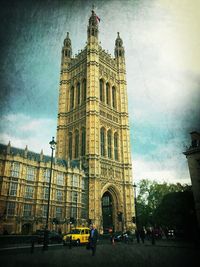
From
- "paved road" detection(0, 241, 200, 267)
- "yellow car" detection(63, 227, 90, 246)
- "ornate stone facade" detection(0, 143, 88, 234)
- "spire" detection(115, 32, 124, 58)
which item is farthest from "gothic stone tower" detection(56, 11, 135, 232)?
"paved road" detection(0, 241, 200, 267)

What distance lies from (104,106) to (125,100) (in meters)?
7.22

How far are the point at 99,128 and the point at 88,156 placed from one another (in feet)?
21.4

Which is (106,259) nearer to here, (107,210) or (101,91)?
(107,210)

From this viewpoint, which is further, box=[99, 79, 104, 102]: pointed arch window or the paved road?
box=[99, 79, 104, 102]: pointed arch window

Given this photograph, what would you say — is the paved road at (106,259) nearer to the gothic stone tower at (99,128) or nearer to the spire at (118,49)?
the gothic stone tower at (99,128)

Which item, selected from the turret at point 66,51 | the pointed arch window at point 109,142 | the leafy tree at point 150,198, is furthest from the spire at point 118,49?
the leafy tree at point 150,198

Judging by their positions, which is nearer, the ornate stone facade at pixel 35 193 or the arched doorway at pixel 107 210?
the ornate stone facade at pixel 35 193

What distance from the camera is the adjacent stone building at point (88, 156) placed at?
31844 millimetres

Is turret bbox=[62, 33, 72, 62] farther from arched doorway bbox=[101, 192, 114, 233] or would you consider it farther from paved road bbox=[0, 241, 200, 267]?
paved road bbox=[0, 241, 200, 267]

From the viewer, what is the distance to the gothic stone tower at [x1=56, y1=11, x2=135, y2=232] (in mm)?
39938

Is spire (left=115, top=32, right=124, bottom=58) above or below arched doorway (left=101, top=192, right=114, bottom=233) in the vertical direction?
above

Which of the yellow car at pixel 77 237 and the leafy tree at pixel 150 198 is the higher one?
the leafy tree at pixel 150 198

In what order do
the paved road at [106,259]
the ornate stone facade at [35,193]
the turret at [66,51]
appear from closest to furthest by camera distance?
the paved road at [106,259] < the ornate stone facade at [35,193] < the turret at [66,51]

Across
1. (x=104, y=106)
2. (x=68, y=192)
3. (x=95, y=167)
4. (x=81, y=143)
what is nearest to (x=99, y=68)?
(x=104, y=106)
